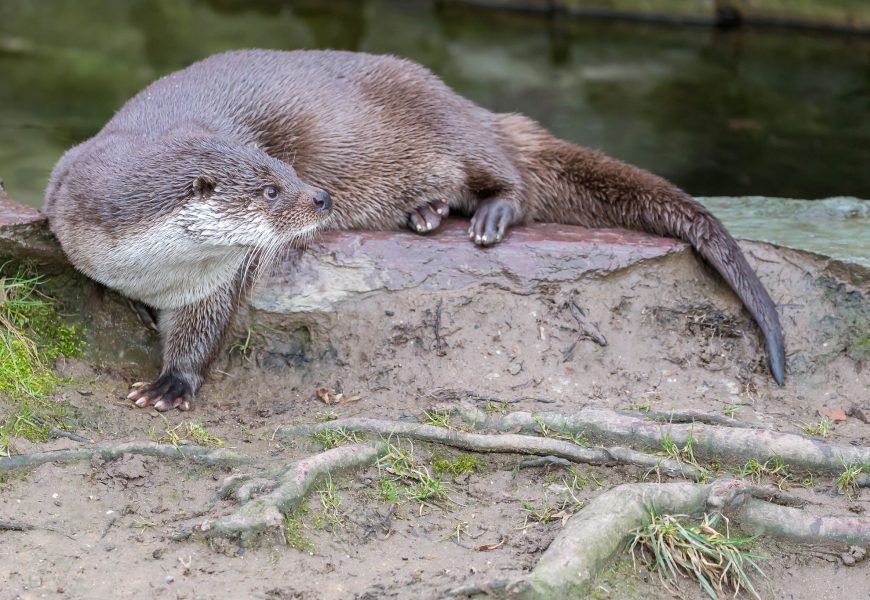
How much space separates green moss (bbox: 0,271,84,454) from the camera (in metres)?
2.63

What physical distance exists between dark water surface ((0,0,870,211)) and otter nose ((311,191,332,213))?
3026 millimetres

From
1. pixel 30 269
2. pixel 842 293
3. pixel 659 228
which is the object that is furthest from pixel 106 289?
pixel 842 293

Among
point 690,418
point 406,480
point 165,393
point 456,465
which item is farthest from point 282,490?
point 690,418

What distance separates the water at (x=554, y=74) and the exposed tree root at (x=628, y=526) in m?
3.53

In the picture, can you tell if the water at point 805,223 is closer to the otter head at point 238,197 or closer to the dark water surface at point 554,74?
the otter head at point 238,197

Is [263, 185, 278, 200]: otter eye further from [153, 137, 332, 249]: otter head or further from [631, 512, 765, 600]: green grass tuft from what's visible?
[631, 512, 765, 600]: green grass tuft

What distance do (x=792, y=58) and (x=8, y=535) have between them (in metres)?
7.03

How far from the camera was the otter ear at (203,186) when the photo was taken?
2773 mm

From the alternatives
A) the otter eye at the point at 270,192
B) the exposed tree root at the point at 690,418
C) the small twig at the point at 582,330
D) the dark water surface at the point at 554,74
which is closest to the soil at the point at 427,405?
the small twig at the point at 582,330

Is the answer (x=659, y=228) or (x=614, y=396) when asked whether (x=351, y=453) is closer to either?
(x=614, y=396)

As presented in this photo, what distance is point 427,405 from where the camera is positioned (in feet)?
9.55

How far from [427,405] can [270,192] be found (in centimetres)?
69

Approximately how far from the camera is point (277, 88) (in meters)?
3.40

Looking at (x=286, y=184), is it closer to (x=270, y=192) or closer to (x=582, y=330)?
(x=270, y=192)
